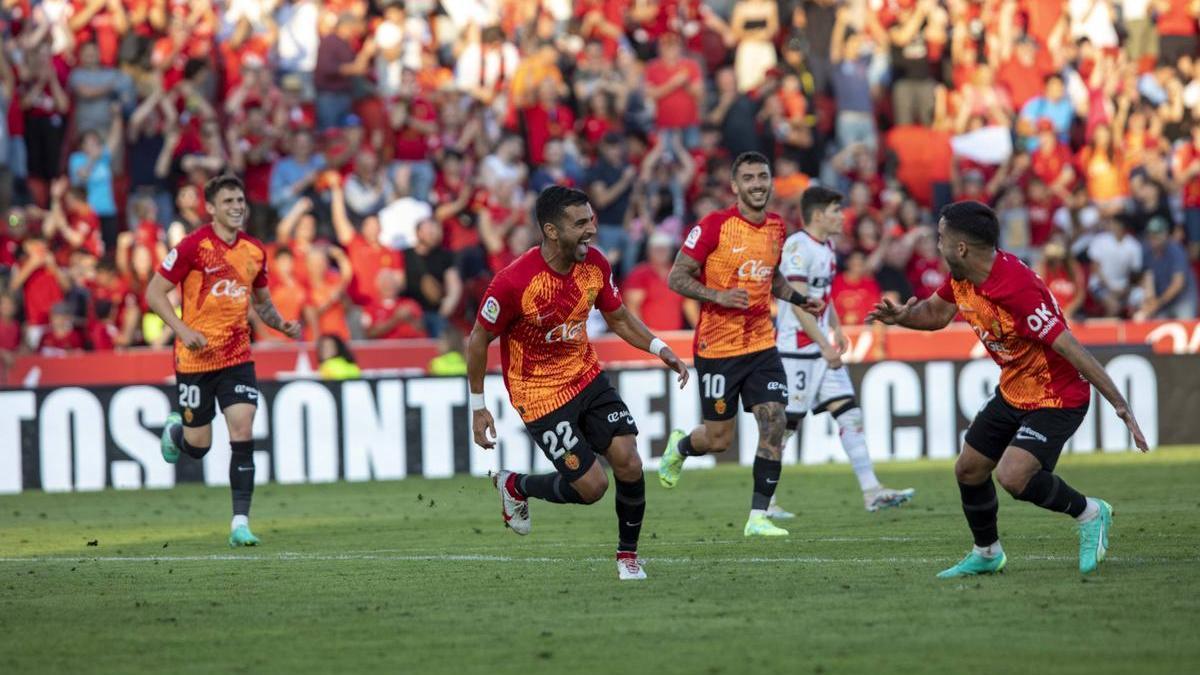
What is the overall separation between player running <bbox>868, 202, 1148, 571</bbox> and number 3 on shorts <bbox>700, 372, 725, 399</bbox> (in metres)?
3.10

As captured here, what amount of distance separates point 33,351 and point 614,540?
10415 mm

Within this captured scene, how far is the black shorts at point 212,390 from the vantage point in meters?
14.1

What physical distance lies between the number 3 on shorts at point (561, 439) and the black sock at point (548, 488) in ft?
0.70

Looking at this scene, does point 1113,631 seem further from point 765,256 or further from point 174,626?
point 765,256

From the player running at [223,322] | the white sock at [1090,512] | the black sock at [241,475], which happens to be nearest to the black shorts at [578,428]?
the white sock at [1090,512]

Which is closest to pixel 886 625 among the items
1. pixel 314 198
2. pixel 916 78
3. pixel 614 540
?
pixel 614 540

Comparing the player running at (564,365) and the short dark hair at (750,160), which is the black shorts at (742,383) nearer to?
the short dark hair at (750,160)

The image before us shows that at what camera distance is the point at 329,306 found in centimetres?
2227

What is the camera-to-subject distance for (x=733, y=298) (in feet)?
42.9

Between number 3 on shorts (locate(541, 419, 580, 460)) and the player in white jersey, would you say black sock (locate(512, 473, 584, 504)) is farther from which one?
the player in white jersey

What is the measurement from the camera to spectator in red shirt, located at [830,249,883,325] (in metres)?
23.0

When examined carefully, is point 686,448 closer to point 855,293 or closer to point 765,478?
point 765,478

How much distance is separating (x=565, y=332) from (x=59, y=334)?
1205cm

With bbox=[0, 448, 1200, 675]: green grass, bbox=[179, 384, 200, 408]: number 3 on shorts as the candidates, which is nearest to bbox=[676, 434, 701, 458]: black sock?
bbox=[0, 448, 1200, 675]: green grass
